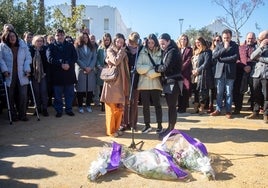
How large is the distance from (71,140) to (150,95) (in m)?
1.78

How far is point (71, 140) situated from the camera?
6.67 meters

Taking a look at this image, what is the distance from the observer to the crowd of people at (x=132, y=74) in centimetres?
688

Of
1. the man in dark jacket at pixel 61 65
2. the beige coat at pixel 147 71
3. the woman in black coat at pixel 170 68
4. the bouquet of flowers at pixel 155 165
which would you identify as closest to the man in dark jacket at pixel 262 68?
the woman in black coat at pixel 170 68

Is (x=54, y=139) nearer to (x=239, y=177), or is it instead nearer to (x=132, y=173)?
(x=132, y=173)

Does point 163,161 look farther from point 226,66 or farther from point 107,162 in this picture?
point 226,66

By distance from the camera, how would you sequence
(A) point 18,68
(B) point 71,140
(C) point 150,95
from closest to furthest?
(B) point 71,140 → (C) point 150,95 → (A) point 18,68

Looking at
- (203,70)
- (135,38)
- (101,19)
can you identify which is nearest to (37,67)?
(135,38)

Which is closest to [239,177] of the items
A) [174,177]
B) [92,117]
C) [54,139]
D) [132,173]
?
[174,177]

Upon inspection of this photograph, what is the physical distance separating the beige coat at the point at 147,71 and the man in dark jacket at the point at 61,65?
243 cm

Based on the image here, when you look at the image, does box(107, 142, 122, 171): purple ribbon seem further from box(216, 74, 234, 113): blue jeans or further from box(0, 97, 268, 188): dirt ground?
box(216, 74, 234, 113): blue jeans

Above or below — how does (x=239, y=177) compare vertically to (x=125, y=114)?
below

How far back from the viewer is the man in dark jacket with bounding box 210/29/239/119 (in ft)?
28.4

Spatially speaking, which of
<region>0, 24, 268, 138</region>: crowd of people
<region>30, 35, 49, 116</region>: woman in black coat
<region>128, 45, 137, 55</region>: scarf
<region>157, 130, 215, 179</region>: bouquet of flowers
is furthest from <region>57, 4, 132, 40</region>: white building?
<region>157, 130, 215, 179</region>: bouquet of flowers

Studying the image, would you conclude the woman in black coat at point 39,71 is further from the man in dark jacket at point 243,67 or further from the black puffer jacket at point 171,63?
the man in dark jacket at point 243,67
